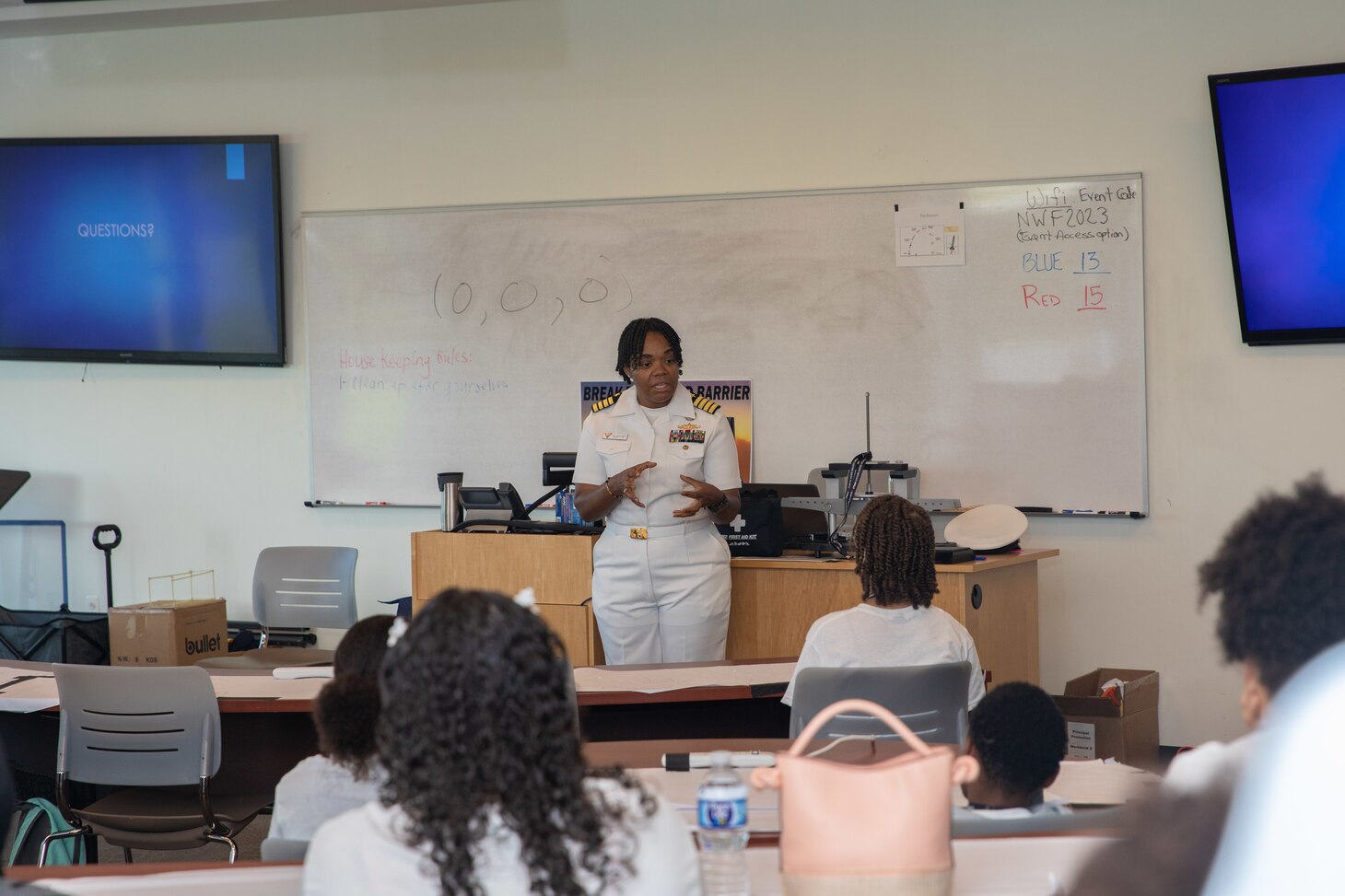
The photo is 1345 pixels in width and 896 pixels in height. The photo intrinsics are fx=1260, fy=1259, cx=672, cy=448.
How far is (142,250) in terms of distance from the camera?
6.22 metres

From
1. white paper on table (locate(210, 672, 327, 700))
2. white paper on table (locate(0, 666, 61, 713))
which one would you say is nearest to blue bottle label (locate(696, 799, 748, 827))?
white paper on table (locate(210, 672, 327, 700))

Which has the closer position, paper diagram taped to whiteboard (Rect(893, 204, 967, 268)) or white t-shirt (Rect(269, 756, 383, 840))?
white t-shirt (Rect(269, 756, 383, 840))

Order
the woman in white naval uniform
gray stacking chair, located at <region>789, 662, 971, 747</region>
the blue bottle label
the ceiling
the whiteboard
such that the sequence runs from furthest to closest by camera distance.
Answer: the ceiling, the whiteboard, the woman in white naval uniform, gray stacking chair, located at <region>789, 662, 971, 747</region>, the blue bottle label

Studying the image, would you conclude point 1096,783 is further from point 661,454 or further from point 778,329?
point 778,329

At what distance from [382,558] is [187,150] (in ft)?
7.24

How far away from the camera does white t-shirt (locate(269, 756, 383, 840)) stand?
2078 mm

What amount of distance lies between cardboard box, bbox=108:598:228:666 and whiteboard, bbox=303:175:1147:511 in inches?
40.7

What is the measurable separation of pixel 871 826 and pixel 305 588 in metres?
4.23

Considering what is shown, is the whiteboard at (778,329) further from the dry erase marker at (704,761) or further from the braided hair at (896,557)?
the dry erase marker at (704,761)

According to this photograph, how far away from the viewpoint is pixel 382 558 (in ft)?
20.1

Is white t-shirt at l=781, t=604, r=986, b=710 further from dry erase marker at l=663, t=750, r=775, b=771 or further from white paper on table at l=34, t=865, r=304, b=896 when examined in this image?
white paper on table at l=34, t=865, r=304, b=896

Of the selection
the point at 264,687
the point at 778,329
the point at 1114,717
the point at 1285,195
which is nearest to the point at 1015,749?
the point at 264,687

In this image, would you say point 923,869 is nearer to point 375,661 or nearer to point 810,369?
point 375,661

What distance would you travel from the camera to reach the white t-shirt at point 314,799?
2078 millimetres
